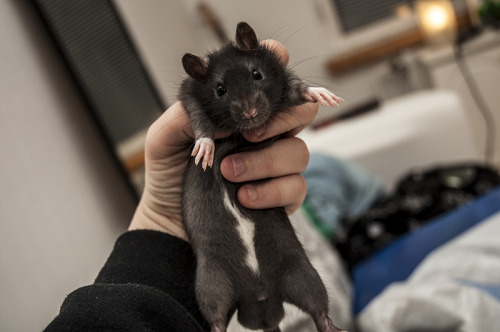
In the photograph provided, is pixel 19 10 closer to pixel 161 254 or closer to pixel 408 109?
pixel 161 254

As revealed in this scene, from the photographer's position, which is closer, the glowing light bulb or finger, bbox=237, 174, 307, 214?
finger, bbox=237, 174, 307, 214

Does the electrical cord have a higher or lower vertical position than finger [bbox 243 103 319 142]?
lower

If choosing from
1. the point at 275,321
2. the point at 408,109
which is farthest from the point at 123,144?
the point at 408,109

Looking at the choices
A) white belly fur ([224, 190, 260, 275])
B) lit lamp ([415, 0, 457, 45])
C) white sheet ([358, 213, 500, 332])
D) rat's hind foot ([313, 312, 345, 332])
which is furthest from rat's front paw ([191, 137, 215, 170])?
lit lamp ([415, 0, 457, 45])

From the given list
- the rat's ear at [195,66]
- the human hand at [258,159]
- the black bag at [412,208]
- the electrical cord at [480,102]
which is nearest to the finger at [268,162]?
the human hand at [258,159]

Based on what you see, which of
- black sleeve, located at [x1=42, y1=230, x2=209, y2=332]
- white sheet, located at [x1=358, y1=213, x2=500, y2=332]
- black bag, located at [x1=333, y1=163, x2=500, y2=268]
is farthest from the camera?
black bag, located at [x1=333, y1=163, x2=500, y2=268]

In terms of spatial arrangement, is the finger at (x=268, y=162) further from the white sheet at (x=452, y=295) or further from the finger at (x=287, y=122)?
the white sheet at (x=452, y=295)

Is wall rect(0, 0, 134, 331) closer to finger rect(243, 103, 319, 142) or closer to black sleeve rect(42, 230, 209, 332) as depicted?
black sleeve rect(42, 230, 209, 332)
